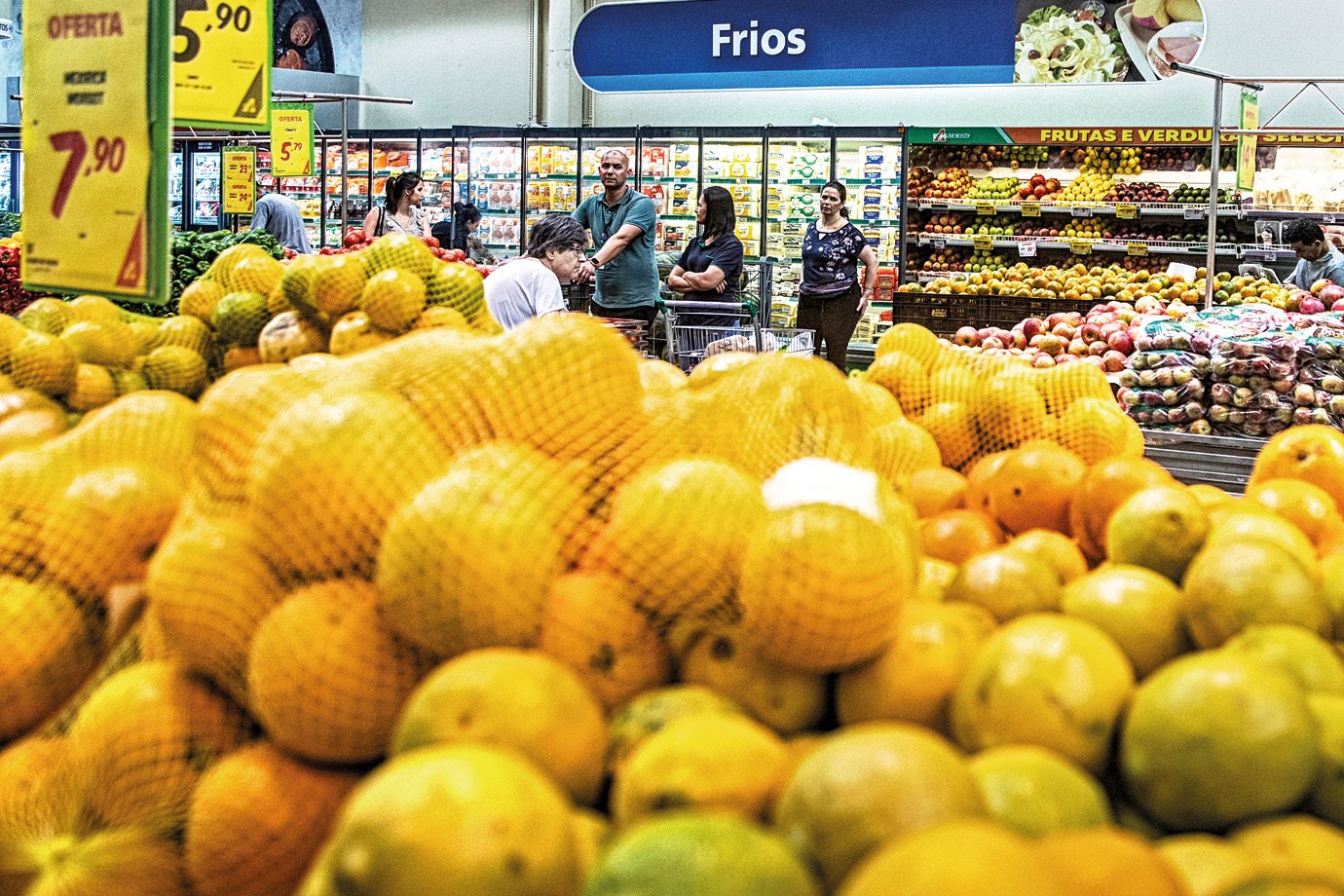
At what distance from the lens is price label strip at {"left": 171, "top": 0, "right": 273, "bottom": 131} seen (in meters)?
3.29

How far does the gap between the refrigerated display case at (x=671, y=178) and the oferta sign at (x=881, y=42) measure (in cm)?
65

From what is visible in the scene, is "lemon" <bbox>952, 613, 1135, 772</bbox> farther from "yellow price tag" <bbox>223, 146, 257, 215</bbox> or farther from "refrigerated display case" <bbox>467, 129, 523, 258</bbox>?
"refrigerated display case" <bbox>467, 129, 523, 258</bbox>

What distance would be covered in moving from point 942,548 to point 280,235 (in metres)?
8.57

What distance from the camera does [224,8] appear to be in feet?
11.0

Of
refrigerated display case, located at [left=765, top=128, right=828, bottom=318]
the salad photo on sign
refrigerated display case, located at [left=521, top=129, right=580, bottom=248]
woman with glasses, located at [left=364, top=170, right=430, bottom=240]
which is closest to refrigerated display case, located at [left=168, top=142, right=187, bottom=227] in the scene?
refrigerated display case, located at [left=521, top=129, right=580, bottom=248]

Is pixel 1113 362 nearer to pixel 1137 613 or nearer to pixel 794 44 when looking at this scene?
pixel 1137 613

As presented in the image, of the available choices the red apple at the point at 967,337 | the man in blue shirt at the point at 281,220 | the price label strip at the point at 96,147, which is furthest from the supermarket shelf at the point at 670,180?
the price label strip at the point at 96,147

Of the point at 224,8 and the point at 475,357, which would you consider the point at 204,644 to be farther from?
the point at 224,8

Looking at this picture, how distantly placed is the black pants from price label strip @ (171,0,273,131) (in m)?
5.33

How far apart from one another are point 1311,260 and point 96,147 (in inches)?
314

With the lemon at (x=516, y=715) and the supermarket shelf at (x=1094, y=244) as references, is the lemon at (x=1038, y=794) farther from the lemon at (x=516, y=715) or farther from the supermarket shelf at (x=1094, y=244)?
the supermarket shelf at (x=1094, y=244)

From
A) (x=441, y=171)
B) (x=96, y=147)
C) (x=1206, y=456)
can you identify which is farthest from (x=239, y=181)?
(x=1206, y=456)

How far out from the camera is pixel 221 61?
3.34 meters

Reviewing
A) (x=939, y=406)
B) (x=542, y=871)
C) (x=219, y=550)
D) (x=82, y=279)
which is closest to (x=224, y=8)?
(x=82, y=279)
